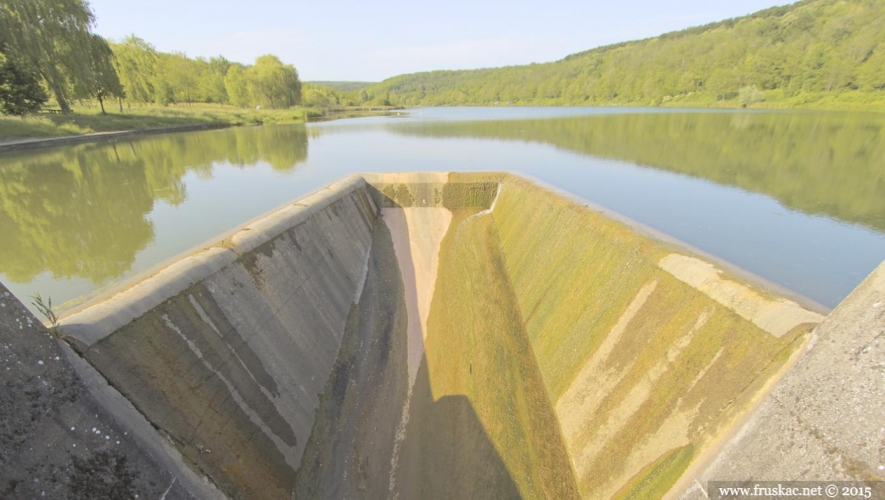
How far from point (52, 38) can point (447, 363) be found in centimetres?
5663

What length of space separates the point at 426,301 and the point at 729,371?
10.4 m

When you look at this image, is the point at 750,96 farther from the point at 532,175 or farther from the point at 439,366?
the point at 439,366

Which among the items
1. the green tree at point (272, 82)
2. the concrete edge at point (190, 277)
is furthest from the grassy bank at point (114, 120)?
the concrete edge at point (190, 277)

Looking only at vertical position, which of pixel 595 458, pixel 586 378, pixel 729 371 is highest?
pixel 729 371

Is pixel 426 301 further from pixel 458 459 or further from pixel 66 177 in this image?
pixel 66 177

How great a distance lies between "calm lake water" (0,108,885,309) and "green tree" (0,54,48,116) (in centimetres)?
769

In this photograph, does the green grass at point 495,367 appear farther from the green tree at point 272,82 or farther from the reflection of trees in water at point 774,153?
the green tree at point 272,82

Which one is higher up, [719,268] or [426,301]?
[719,268]

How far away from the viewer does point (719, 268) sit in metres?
7.38

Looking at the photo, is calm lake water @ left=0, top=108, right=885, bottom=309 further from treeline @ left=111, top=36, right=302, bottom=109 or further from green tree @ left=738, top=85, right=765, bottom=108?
treeline @ left=111, top=36, right=302, bottom=109

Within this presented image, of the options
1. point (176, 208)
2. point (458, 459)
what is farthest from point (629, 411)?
point (176, 208)

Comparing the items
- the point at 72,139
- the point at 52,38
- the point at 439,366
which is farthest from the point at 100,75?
the point at 439,366

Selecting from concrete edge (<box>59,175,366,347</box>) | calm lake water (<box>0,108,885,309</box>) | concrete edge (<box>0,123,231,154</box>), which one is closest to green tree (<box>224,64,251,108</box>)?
concrete edge (<box>0,123,231,154</box>)

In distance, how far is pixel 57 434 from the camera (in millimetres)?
4242
